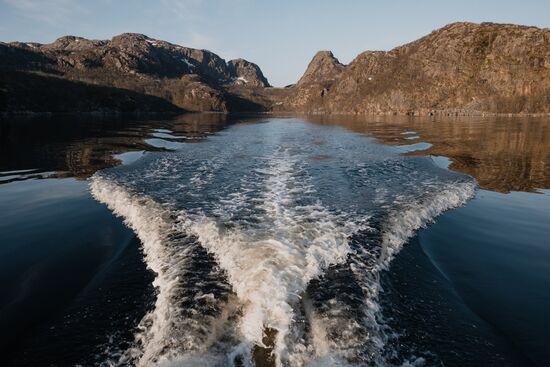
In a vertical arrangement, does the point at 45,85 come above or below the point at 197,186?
above

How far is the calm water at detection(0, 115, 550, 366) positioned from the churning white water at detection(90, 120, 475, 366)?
42 millimetres

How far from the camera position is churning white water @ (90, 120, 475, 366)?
18.3 feet

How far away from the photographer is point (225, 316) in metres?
6.22

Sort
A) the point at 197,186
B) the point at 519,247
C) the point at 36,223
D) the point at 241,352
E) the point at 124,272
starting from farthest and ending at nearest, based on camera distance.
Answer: the point at 197,186 < the point at 36,223 < the point at 519,247 < the point at 124,272 < the point at 241,352

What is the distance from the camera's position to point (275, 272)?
7430 millimetres

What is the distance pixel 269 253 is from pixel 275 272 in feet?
3.13

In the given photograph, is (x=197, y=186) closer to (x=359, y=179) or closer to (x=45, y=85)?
(x=359, y=179)

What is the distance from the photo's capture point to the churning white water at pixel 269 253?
557 cm

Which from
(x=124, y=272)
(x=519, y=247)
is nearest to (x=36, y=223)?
(x=124, y=272)

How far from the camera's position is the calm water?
5.65 meters

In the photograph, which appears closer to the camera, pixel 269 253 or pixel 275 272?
pixel 275 272

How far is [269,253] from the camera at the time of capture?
8344 mm

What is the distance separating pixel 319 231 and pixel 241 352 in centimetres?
507

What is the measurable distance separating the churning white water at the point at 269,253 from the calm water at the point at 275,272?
4 cm
